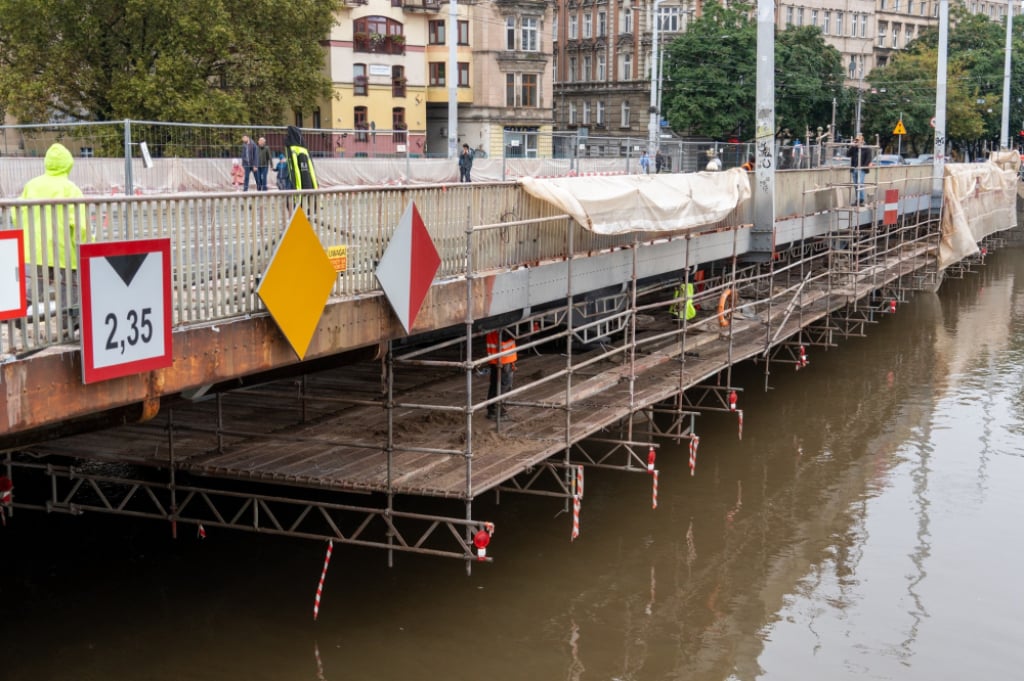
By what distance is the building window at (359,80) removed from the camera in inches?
2411

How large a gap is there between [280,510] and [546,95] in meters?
57.4

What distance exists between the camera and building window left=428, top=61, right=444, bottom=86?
65.8 metres

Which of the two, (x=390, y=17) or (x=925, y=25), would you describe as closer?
(x=390, y=17)

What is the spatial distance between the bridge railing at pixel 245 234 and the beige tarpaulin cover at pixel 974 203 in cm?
2883

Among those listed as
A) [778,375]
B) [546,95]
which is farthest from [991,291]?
[546,95]

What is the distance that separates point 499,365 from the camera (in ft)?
53.2

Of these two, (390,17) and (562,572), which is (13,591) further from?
(390,17)

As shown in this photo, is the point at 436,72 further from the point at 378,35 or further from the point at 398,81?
the point at 378,35

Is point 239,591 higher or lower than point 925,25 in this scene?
lower

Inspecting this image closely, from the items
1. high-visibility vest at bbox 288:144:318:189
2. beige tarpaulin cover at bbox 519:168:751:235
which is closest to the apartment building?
beige tarpaulin cover at bbox 519:168:751:235

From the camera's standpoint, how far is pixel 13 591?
15.1 m

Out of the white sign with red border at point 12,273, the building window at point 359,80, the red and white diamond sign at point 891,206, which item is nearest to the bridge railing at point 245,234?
the white sign with red border at point 12,273

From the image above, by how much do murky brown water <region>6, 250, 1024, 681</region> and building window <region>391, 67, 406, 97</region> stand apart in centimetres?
4440

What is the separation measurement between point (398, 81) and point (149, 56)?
23.8 m
